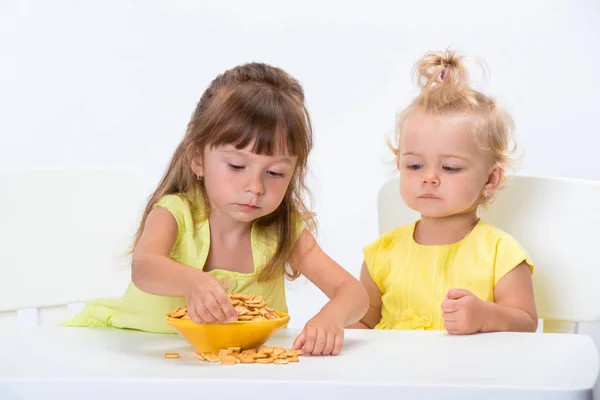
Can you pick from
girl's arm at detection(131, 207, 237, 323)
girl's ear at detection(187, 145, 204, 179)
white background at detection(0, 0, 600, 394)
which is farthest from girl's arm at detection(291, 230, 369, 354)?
white background at detection(0, 0, 600, 394)

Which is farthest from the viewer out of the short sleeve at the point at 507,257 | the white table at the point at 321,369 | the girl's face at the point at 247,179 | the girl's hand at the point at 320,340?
the short sleeve at the point at 507,257

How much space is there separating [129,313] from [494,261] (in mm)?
688

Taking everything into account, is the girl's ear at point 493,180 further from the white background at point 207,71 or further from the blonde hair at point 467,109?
the white background at point 207,71

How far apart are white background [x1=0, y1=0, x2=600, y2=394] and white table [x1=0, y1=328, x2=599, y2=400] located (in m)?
1.55

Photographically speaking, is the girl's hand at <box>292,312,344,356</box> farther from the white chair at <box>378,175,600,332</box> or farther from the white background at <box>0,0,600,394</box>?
the white background at <box>0,0,600,394</box>

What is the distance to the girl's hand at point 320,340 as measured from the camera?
1.20 meters

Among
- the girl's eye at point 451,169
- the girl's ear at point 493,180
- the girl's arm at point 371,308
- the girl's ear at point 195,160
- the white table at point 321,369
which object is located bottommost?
the girl's arm at point 371,308

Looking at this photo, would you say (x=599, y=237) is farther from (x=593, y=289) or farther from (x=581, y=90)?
(x=581, y=90)

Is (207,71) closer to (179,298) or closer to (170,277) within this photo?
(179,298)

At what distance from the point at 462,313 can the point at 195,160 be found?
0.54 m

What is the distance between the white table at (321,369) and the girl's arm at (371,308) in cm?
57

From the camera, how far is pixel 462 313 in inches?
55.1

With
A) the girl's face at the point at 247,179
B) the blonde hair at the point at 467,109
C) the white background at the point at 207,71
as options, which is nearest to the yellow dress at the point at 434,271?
the blonde hair at the point at 467,109

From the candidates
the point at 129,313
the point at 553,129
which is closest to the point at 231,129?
the point at 129,313
